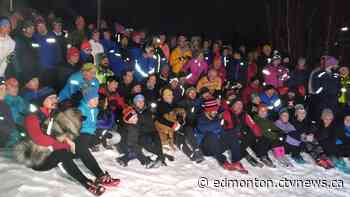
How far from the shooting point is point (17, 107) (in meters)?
6.33

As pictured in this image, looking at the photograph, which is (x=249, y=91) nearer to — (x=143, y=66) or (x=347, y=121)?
(x=347, y=121)

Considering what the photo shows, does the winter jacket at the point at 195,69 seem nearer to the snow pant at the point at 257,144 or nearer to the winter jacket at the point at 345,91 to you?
the snow pant at the point at 257,144

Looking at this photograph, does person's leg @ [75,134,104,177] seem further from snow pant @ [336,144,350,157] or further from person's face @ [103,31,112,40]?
snow pant @ [336,144,350,157]

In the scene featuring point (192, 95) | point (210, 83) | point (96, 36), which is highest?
point (96, 36)

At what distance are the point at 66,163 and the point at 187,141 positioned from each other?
271 centimetres

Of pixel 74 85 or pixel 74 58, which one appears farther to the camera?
pixel 74 58

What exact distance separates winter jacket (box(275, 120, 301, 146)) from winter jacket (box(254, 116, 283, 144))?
0.56 feet

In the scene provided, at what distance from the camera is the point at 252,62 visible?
10367mm

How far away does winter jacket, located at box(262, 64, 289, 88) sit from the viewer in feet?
32.8

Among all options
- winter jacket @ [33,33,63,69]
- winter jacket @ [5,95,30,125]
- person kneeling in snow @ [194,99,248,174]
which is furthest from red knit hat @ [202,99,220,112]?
winter jacket @ [5,95,30,125]


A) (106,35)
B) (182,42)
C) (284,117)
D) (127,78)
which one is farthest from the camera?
(182,42)

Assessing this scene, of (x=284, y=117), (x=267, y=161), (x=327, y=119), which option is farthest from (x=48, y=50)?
(x=327, y=119)

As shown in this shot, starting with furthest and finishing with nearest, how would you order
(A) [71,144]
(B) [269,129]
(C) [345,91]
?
(C) [345,91]
(B) [269,129]
(A) [71,144]

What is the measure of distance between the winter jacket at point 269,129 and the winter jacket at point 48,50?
392 centimetres
